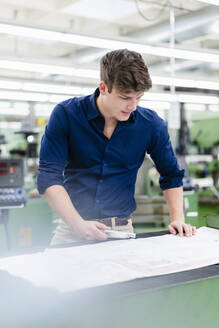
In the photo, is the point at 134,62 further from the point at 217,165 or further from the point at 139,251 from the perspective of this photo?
the point at 217,165

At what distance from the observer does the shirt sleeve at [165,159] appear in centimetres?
191

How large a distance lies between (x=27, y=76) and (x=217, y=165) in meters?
6.77

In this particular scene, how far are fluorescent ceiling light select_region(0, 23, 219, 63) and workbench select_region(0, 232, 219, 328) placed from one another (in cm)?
284

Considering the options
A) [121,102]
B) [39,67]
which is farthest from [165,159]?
[39,67]

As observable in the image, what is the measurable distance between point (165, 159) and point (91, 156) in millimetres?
356

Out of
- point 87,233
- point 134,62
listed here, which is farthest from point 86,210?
point 134,62

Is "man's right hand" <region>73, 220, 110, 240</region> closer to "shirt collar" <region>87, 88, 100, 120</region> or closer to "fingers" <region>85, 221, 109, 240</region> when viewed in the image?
"fingers" <region>85, 221, 109, 240</region>

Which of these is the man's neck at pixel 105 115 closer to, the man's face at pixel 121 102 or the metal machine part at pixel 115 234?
the man's face at pixel 121 102

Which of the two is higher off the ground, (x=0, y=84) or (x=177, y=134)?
(x=0, y=84)

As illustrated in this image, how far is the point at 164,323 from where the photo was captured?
100 cm

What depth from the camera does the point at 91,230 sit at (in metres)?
1.50

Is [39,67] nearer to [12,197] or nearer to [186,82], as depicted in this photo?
[12,197]

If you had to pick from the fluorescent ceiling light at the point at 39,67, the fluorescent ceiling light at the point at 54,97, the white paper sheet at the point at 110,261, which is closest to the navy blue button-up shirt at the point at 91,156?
the white paper sheet at the point at 110,261

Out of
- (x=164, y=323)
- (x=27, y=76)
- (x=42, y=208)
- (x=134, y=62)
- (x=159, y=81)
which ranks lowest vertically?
(x=42, y=208)
